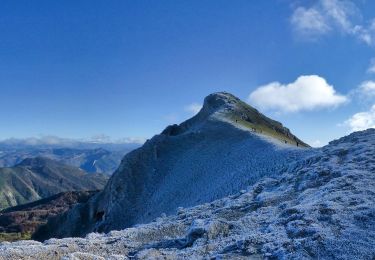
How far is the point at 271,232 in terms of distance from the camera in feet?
91.6

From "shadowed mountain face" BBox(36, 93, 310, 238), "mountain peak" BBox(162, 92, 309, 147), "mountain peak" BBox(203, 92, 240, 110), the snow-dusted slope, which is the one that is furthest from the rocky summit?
"mountain peak" BBox(203, 92, 240, 110)

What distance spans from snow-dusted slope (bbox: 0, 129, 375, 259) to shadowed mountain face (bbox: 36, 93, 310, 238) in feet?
57.9

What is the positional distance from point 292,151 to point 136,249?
41408 millimetres

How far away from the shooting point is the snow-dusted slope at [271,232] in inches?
945

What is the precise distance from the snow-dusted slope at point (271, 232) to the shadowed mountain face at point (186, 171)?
57.9ft

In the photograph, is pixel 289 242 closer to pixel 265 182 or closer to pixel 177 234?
pixel 177 234

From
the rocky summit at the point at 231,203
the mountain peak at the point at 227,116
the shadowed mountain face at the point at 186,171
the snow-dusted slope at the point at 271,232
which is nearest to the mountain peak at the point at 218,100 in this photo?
the mountain peak at the point at 227,116

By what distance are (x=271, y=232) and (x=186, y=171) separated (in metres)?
57.7

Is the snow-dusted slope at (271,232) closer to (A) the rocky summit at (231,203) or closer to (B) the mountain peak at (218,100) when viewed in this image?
(A) the rocky summit at (231,203)

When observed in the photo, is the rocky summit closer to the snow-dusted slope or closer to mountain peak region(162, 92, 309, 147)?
the snow-dusted slope

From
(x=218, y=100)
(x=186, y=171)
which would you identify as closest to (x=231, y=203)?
(x=186, y=171)

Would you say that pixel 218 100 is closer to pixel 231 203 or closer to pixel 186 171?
pixel 186 171

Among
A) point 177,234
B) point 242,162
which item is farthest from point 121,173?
point 177,234

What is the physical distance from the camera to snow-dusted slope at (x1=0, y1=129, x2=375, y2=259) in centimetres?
2400
